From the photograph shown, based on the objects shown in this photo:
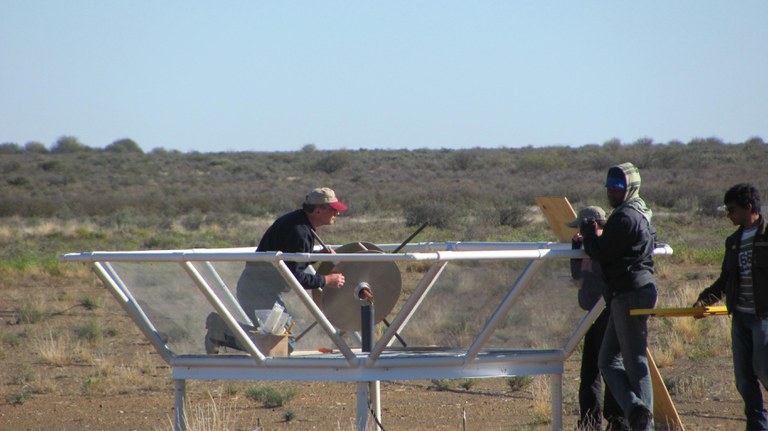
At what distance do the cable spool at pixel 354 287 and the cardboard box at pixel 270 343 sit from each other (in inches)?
17.6

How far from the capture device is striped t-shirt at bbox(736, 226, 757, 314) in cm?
614

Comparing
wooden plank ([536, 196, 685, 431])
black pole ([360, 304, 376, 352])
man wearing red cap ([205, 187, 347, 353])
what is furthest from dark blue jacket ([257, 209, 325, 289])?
wooden plank ([536, 196, 685, 431])

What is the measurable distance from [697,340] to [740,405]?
10.8 feet

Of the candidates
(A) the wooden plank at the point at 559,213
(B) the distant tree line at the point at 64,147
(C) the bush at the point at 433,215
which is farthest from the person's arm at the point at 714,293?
(B) the distant tree line at the point at 64,147

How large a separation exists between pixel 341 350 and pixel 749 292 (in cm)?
235

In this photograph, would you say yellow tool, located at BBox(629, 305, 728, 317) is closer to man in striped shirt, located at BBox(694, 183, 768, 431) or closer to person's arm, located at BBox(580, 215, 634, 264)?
man in striped shirt, located at BBox(694, 183, 768, 431)

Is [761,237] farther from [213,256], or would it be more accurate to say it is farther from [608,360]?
[213,256]

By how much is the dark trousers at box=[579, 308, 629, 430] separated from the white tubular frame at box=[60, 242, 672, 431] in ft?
1.42

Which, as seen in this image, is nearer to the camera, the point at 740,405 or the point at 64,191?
the point at 740,405

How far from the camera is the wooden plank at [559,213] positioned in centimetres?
718

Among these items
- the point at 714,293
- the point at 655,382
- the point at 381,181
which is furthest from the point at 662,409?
the point at 381,181

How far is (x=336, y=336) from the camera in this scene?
19.8 ft

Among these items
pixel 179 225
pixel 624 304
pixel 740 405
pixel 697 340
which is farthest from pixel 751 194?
pixel 179 225

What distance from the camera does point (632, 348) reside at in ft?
20.4
